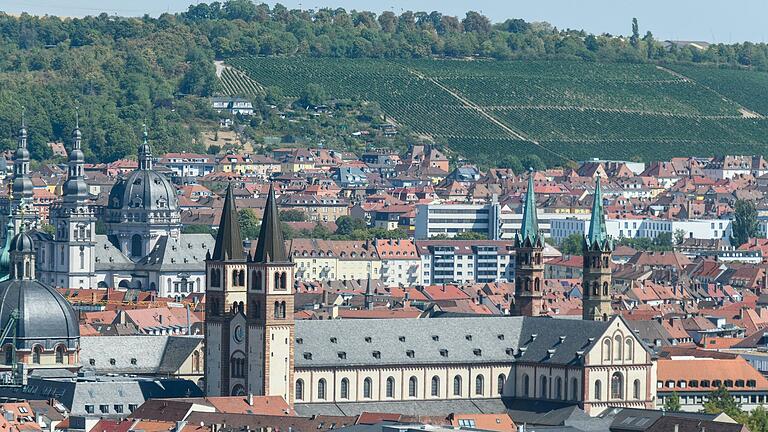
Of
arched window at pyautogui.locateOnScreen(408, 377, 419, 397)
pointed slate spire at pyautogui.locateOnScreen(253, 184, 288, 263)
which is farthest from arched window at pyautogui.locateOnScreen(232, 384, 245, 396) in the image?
arched window at pyautogui.locateOnScreen(408, 377, 419, 397)

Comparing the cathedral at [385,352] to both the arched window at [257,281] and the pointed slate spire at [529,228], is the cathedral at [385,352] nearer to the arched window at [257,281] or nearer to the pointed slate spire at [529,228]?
the arched window at [257,281]

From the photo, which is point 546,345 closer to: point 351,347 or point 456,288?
point 351,347

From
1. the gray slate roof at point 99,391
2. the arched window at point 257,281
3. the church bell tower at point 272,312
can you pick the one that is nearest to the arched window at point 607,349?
the church bell tower at point 272,312

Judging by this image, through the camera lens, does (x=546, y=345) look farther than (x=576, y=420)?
Yes

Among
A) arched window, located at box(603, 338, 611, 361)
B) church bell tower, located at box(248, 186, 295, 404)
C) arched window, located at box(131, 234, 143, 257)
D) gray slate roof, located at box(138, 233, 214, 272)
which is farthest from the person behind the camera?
arched window, located at box(131, 234, 143, 257)

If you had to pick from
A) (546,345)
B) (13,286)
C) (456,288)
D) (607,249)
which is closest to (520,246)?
(607,249)

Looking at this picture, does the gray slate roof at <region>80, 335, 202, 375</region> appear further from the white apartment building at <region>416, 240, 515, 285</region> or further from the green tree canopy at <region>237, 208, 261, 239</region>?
the white apartment building at <region>416, 240, 515, 285</region>

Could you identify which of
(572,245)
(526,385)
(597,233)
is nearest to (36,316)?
(526,385)

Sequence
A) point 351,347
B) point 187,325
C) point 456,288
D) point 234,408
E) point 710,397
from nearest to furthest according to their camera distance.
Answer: point 234,408 → point 351,347 → point 710,397 → point 187,325 → point 456,288
